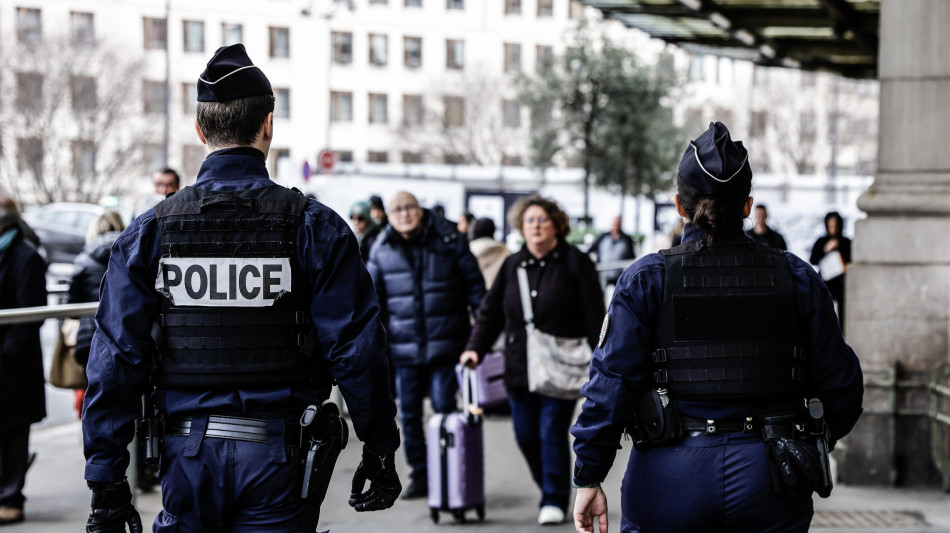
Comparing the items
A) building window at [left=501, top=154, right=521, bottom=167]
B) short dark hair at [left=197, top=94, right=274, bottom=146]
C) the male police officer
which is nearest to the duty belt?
the male police officer

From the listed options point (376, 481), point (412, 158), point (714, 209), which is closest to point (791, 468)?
point (714, 209)

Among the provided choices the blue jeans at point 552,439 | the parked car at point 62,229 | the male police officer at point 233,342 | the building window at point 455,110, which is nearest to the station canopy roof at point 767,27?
the blue jeans at point 552,439

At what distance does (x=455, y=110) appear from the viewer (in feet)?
217

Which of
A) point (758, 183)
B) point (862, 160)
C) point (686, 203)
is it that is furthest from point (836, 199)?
point (686, 203)

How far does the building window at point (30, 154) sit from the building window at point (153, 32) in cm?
1743

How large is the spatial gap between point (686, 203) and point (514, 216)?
12.5 feet

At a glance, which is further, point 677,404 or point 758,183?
point 758,183

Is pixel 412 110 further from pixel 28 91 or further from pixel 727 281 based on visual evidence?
pixel 727 281

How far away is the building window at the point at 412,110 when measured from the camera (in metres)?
67.2

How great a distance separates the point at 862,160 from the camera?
76.5 m

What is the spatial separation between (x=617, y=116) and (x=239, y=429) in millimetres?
33959

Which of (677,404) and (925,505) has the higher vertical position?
(677,404)

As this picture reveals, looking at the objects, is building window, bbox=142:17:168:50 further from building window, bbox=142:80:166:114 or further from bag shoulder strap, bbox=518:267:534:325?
bag shoulder strap, bbox=518:267:534:325

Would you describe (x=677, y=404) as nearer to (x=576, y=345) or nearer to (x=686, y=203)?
(x=686, y=203)
